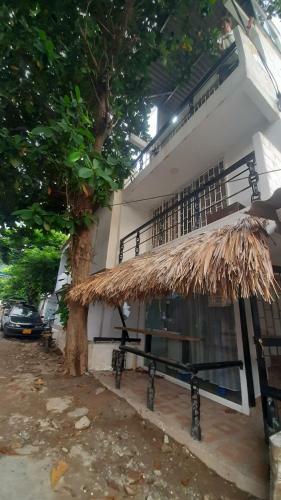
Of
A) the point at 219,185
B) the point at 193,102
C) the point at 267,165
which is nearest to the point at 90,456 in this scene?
the point at 219,185

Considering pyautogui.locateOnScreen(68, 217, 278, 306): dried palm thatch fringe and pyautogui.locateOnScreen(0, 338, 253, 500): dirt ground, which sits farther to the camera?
pyautogui.locateOnScreen(68, 217, 278, 306): dried palm thatch fringe

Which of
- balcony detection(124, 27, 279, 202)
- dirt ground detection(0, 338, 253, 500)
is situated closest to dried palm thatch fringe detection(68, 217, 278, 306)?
dirt ground detection(0, 338, 253, 500)

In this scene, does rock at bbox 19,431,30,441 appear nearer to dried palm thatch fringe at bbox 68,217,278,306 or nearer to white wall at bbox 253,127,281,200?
dried palm thatch fringe at bbox 68,217,278,306

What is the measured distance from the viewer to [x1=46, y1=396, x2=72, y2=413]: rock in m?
3.82

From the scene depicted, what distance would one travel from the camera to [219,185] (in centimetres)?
491

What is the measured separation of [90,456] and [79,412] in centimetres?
121

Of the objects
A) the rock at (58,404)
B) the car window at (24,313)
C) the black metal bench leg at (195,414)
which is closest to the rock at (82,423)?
the rock at (58,404)

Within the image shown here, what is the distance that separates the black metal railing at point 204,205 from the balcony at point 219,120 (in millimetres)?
620

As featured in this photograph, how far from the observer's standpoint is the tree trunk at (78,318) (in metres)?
5.85

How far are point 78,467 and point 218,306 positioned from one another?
3.52 meters

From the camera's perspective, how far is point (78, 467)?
2447 mm

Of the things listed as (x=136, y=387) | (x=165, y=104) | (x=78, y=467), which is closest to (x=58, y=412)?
(x=78, y=467)

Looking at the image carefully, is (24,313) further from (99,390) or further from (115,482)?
(115,482)

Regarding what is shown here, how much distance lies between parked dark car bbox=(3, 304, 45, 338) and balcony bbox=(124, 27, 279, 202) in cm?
858
